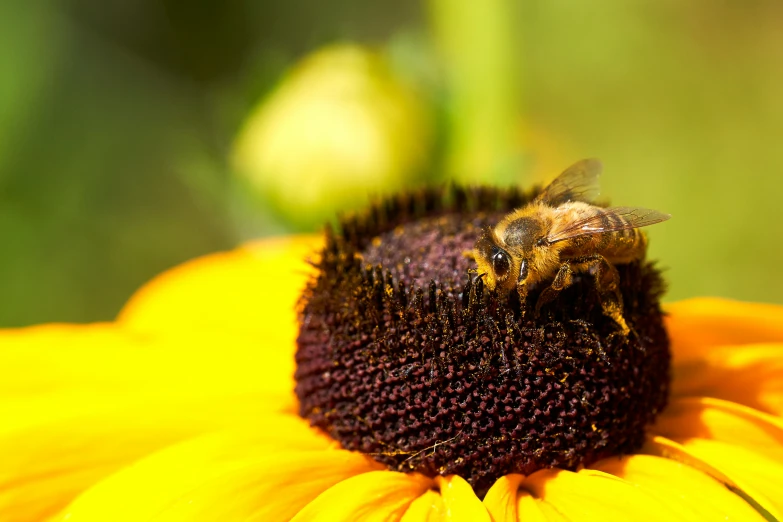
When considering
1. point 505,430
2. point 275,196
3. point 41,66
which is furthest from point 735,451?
point 41,66

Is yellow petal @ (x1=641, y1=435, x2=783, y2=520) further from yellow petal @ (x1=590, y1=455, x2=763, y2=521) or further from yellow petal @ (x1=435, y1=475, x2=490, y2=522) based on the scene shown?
yellow petal @ (x1=435, y1=475, x2=490, y2=522)

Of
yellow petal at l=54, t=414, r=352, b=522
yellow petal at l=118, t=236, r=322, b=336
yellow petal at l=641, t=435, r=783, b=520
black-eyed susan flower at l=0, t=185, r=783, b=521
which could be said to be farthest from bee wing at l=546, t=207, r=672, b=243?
yellow petal at l=118, t=236, r=322, b=336

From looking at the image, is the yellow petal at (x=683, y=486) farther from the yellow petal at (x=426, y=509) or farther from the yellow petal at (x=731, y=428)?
the yellow petal at (x=426, y=509)

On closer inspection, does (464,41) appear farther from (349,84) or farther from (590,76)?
(590,76)

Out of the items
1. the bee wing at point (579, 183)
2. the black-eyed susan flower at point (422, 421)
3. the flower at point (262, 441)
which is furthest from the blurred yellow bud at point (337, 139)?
the bee wing at point (579, 183)

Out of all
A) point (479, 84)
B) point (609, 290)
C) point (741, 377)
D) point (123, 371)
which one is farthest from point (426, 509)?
point (479, 84)

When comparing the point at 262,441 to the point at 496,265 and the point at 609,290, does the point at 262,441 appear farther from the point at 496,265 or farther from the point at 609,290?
the point at 609,290
